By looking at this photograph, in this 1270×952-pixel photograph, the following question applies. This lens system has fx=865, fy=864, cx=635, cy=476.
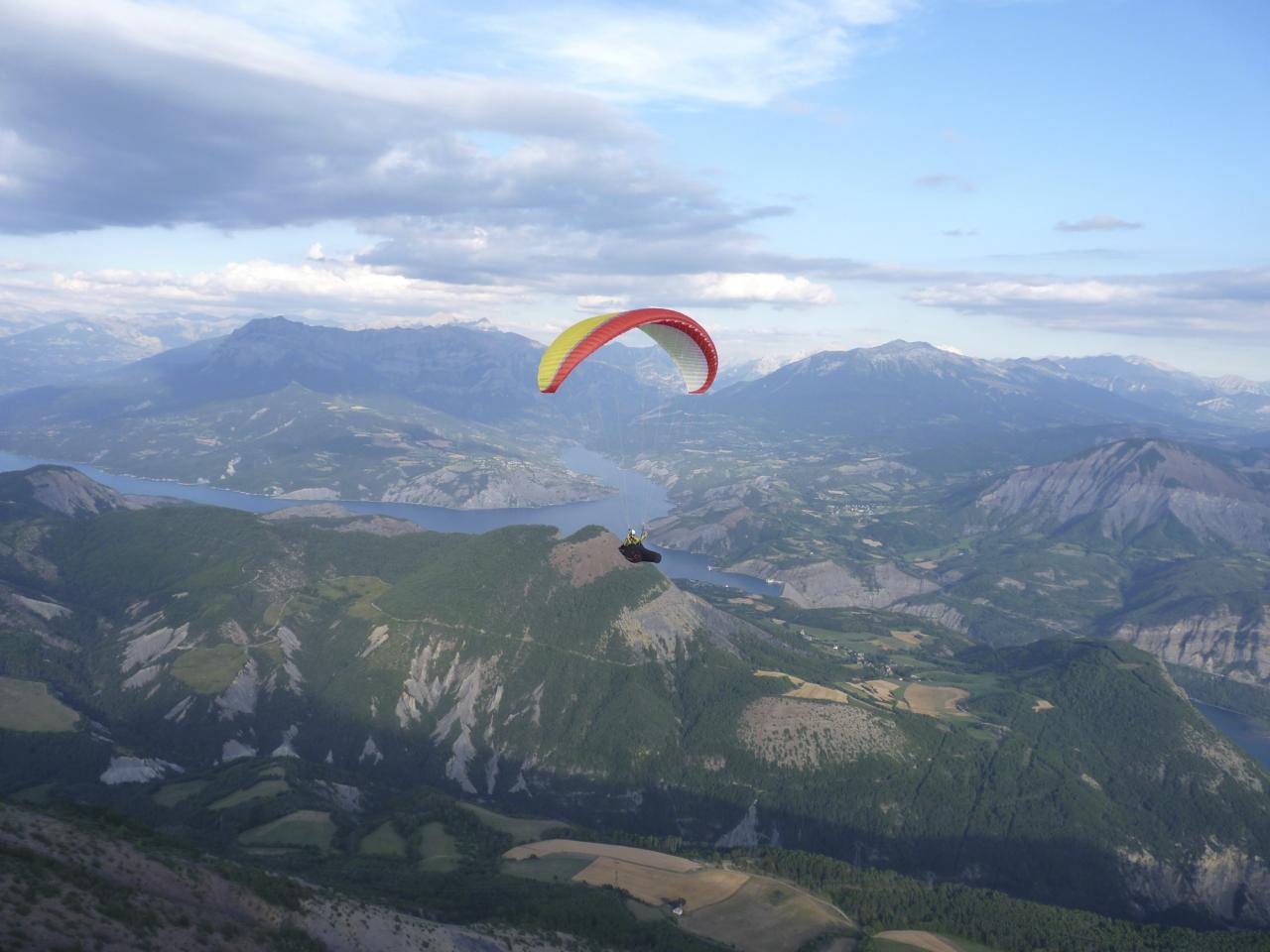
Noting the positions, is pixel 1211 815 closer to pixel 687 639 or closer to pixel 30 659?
pixel 687 639

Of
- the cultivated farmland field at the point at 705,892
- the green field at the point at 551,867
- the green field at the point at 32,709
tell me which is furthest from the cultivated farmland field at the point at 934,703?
the green field at the point at 32,709

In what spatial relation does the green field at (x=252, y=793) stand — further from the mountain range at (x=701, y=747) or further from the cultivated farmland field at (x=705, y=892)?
the cultivated farmland field at (x=705, y=892)

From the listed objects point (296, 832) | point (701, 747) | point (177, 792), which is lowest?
point (701, 747)

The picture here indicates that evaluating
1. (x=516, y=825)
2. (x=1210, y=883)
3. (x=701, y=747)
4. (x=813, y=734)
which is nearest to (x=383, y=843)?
(x=516, y=825)

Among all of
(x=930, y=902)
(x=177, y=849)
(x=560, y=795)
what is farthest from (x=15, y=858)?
(x=560, y=795)

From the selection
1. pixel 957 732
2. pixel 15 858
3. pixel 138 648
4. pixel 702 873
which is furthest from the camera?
pixel 138 648

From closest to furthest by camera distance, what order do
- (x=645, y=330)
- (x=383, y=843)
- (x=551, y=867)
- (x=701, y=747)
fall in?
(x=645, y=330) < (x=551, y=867) < (x=383, y=843) < (x=701, y=747)

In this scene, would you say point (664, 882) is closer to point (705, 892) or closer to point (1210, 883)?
point (705, 892)
